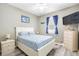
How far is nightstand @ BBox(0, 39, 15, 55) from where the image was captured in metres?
1.22

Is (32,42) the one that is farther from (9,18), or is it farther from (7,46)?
(9,18)

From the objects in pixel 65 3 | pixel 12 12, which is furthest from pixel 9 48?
pixel 65 3

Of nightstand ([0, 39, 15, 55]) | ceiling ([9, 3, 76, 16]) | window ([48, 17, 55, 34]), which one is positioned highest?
ceiling ([9, 3, 76, 16])

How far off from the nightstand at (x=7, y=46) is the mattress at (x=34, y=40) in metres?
0.15

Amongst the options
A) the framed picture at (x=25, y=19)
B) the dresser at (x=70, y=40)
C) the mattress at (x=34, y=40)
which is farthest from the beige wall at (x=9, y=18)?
the dresser at (x=70, y=40)

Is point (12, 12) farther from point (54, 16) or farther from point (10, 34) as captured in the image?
point (54, 16)

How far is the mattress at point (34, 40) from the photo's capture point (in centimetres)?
120

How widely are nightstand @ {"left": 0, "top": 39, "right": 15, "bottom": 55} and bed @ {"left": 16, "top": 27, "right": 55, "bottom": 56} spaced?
0.10m

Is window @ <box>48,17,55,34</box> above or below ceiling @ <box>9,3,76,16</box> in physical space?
below

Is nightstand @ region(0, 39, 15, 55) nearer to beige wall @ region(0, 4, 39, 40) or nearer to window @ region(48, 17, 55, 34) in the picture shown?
beige wall @ region(0, 4, 39, 40)

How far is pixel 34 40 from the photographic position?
49.8 inches

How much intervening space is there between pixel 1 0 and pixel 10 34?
0.59m

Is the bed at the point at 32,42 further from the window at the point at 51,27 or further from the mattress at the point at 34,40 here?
the window at the point at 51,27

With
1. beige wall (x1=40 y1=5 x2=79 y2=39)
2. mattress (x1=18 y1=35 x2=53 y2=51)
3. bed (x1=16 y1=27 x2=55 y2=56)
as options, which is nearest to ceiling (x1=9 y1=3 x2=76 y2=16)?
beige wall (x1=40 y1=5 x2=79 y2=39)
